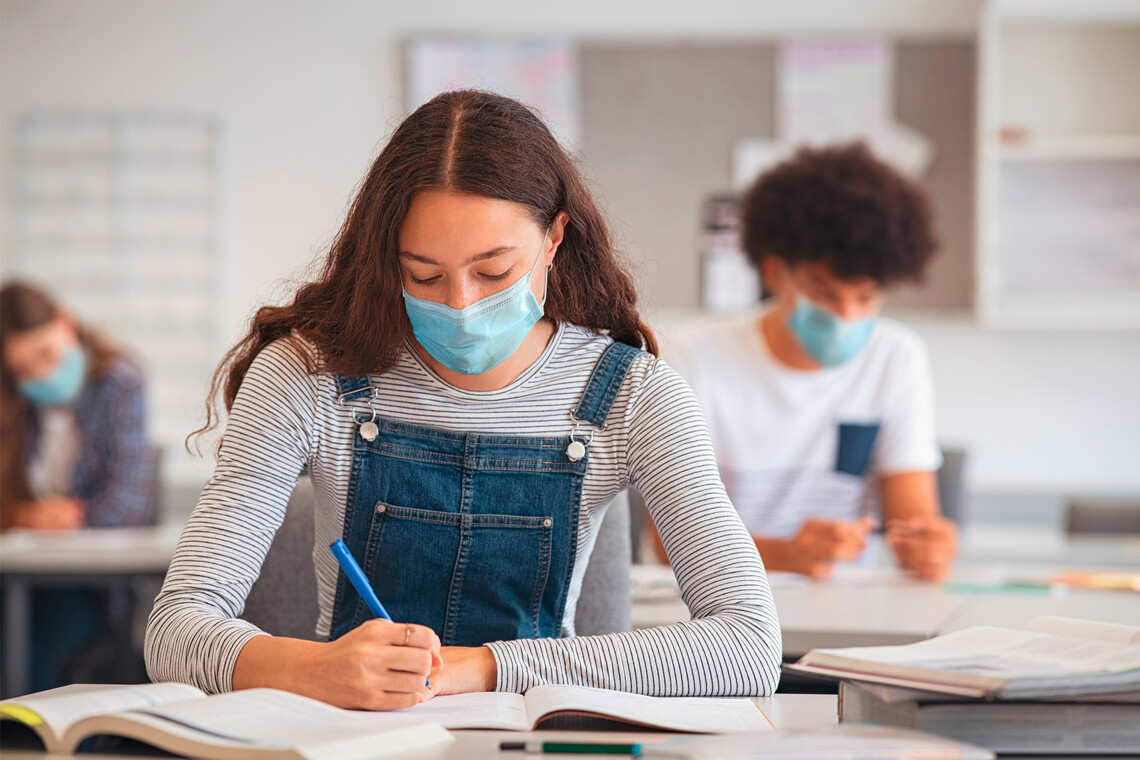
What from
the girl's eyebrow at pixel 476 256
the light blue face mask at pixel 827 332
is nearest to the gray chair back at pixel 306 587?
the girl's eyebrow at pixel 476 256

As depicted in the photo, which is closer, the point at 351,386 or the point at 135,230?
the point at 351,386

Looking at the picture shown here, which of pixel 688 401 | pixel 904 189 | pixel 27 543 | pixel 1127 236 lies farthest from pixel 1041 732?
pixel 1127 236

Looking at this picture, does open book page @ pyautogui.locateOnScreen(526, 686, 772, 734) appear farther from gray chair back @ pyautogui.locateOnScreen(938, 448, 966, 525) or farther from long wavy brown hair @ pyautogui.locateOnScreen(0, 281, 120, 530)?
long wavy brown hair @ pyautogui.locateOnScreen(0, 281, 120, 530)

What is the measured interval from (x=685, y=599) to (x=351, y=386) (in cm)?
43

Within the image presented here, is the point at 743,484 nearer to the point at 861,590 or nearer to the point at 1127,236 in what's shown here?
the point at 861,590

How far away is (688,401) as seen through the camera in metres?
1.25

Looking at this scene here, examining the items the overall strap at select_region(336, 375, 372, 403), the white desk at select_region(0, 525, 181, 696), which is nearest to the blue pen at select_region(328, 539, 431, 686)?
the overall strap at select_region(336, 375, 372, 403)

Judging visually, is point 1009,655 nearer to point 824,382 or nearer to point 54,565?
point 824,382

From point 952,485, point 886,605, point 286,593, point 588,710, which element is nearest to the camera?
point 588,710

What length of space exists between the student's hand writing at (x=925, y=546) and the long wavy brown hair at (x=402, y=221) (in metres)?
0.78

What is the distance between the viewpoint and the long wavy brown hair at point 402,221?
3.92ft

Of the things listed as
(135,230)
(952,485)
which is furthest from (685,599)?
(135,230)

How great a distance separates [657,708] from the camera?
0.93m

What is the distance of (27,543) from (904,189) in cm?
210
